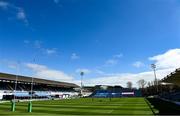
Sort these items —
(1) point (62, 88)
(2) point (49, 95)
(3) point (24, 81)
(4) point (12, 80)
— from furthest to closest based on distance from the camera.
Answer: (1) point (62, 88) → (2) point (49, 95) → (3) point (24, 81) → (4) point (12, 80)

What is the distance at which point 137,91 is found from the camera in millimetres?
168875

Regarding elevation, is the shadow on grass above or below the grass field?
above

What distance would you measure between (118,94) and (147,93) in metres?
19.4

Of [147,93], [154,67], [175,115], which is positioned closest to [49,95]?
[154,67]

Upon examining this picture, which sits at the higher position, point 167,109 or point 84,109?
point 167,109

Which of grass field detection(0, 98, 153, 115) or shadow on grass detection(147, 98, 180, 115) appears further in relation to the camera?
grass field detection(0, 98, 153, 115)

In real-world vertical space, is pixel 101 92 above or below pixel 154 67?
below

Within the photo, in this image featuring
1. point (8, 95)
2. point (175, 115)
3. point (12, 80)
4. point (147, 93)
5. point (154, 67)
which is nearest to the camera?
point (175, 115)

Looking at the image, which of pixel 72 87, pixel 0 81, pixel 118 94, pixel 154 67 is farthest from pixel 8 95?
pixel 72 87

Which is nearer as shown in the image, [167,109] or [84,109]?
[167,109]

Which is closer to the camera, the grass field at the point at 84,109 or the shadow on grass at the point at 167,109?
the shadow on grass at the point at 167,109

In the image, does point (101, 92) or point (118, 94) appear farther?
point (101, 92)

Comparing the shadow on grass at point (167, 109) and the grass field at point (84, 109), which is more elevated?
the shadow on grass at point (167, 109)

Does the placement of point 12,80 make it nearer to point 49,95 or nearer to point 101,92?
point 49,95
